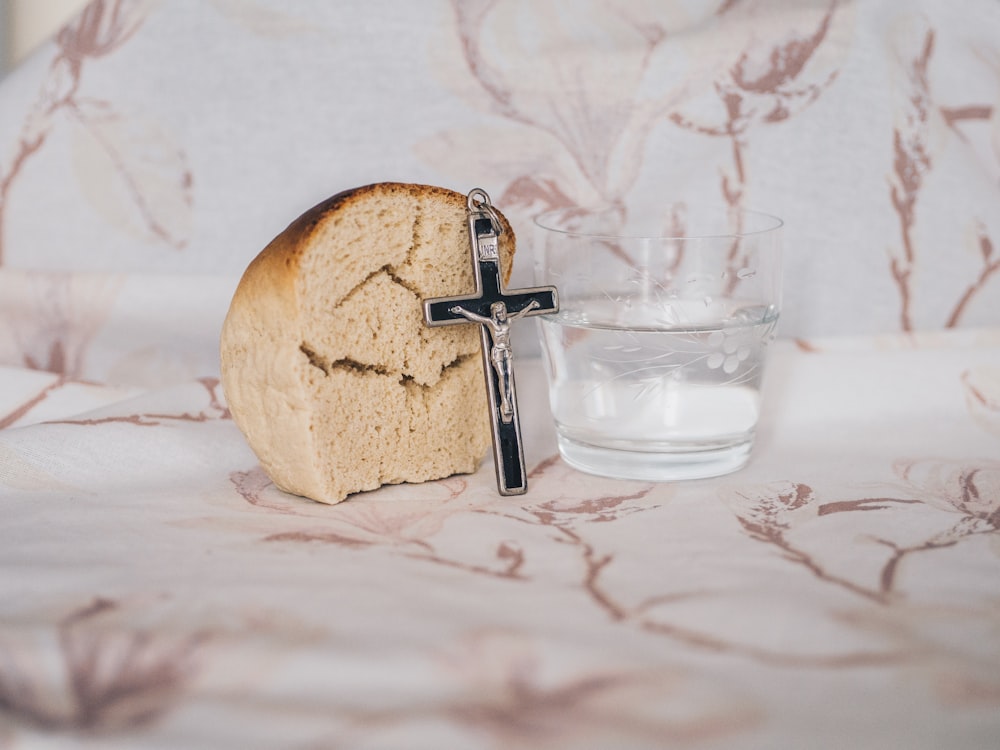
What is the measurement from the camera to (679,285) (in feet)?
2.85

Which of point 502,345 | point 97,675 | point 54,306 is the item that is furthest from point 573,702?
point 54,306

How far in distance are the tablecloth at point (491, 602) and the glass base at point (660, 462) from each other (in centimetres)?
1

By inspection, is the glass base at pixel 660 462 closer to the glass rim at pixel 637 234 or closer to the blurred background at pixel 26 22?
the glass rim at pixel 637 234

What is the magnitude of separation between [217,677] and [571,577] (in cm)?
23

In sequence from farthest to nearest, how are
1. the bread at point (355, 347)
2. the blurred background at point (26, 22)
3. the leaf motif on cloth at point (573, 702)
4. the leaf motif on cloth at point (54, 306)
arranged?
the blurred background at point (26, 22) < the leaf motif on cloth at point (54, 306) < the bread at point (355, 347) < the leaf motif on cloth at point (573, 702)

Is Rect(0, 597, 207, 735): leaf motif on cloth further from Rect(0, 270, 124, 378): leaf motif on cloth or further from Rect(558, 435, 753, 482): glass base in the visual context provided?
Rect(0, 270, 124, 378): leaf motif on cloth

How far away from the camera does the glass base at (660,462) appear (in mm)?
848

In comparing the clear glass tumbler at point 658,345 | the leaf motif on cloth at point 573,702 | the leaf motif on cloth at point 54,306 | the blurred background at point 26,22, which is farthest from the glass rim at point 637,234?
the blurred background at point 26,22

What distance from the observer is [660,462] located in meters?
0.85

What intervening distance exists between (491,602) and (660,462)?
0.28 metres

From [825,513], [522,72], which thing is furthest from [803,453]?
[522,72]

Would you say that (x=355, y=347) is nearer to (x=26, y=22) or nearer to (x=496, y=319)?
(x=496, y=319)

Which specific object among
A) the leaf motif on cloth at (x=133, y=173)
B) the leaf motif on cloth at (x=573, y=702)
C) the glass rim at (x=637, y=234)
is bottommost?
the leaf motif on cloth at (x=573, y=702)

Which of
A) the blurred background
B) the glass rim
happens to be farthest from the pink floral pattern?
the blurred background
